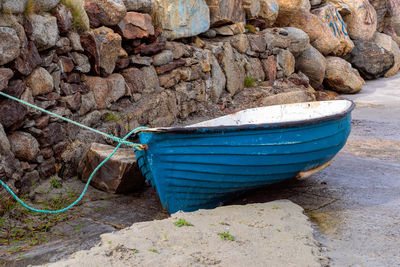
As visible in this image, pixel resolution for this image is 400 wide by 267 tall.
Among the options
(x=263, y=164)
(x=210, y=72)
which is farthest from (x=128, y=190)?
(x=210, y=72)

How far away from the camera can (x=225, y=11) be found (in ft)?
27.0

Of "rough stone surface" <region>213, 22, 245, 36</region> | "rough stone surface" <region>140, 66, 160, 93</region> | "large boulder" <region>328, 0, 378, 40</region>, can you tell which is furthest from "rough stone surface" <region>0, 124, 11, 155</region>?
"large boulder" <region>328, 0, 378, 40</region>

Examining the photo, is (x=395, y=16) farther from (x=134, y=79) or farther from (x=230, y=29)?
(x=134, y=79)

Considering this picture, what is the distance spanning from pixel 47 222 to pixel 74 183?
0.86m

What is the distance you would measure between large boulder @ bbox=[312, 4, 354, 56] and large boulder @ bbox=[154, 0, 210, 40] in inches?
192

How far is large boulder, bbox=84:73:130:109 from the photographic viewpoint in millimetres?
5457

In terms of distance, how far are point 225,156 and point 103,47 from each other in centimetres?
247

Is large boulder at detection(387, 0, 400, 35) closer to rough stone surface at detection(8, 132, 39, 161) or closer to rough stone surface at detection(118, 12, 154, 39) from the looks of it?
rough stone surface at detection(118, 12, 154, 39)

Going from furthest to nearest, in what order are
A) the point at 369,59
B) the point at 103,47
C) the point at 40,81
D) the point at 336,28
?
1. the point at 369,59
2. the point at 336,28
3. the point at 103,47
4. the point at 40,81

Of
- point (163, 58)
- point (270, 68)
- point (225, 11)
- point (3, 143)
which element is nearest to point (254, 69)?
point (270, 68)

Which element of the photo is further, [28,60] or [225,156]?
[28,60]

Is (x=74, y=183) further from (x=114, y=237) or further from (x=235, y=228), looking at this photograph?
(x=235, y=228)

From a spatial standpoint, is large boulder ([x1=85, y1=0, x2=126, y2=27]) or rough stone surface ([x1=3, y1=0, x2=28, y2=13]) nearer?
rough stone surface ([x1=3, y1=0, x2=28, y2=13])

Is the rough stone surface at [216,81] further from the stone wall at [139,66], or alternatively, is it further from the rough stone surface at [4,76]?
the rough stone surface at [4,76]
